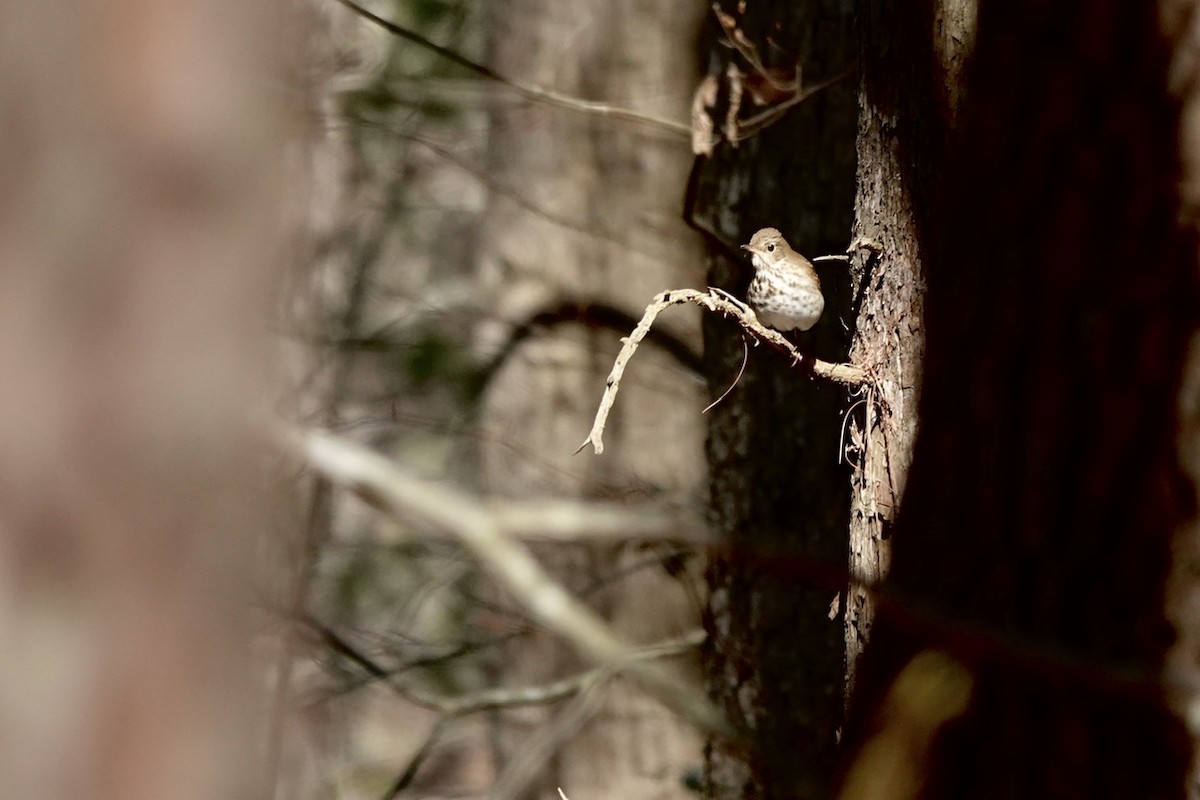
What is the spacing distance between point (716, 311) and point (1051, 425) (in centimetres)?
54

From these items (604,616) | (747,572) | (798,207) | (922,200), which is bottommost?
(604,616)

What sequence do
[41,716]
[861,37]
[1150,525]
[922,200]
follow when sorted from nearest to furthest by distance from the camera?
[41,716] → [1150,525] → [922,200] → [861,37]

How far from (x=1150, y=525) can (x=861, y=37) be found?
988 mm

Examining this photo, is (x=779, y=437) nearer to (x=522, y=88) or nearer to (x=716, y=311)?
(x=522, y=88)

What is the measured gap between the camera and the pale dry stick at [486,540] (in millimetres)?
2689

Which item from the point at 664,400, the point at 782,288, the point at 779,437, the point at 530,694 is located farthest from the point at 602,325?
the point at 782,288

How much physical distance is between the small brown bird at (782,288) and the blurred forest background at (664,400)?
0.43 feet

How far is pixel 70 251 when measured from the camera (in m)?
0.74

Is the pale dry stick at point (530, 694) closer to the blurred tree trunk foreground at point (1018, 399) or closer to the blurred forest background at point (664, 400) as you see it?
the blurred forest background at point (664, 400)

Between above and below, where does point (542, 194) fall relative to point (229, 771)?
above

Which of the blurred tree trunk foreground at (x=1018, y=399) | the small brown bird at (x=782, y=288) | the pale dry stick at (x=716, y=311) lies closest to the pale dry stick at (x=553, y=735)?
the small brown bird at (x=782, y=288)

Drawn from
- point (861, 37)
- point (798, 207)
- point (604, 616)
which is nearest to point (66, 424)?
point (861, 37)

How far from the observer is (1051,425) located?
1.58 meters

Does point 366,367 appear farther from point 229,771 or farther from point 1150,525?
point 229,771
